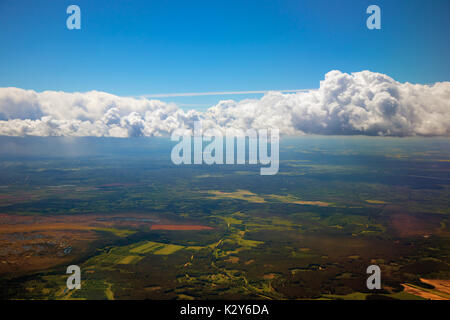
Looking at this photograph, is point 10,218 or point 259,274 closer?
point 259,274

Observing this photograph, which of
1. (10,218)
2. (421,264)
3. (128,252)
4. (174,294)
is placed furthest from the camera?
(10,218)

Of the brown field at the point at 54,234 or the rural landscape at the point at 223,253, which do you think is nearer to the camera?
the rural landscape at the point at 223,253

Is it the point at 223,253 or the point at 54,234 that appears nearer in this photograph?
the point at 223,253

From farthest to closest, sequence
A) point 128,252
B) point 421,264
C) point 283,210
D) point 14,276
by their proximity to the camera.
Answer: point 283,210
point 128,252
point 421,264
point 14,276

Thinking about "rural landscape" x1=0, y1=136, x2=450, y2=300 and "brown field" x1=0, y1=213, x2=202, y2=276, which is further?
"brown field" x1=0, y1=213, x2=202, y2=276
